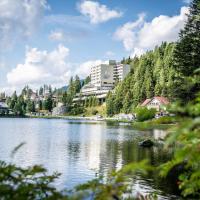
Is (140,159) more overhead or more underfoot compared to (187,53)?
more underfoot

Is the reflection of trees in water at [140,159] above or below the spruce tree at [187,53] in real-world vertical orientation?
below

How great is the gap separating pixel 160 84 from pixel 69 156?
114m

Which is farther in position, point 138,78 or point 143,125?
point 138,78

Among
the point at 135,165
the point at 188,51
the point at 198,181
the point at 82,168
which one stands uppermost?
the point at 188,51

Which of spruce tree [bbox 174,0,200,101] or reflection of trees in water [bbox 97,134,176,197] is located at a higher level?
spruce tree [bbox 174,0,200,101]

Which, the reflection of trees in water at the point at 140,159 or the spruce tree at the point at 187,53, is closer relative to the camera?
the reflection of trees in water at the point at 140,159

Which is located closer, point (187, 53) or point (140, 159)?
point (140, 159)

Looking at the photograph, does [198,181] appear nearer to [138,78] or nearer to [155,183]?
[155,183]

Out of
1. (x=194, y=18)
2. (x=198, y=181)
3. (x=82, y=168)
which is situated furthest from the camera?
(x=194, y=18)

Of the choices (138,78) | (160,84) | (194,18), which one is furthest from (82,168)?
(138,78)

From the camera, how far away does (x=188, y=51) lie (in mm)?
44406

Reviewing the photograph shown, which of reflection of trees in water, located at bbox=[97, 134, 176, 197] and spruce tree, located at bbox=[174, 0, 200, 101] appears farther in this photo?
spruce tree, located at bbox=[174, 0, 200, 101]

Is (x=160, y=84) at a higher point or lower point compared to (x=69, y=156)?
higher

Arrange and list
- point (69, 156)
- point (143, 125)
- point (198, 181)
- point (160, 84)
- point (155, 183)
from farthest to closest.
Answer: point (160, 84) → point (69, 156) → point (155, 183) → point (198, 181) → point (143, 125)
